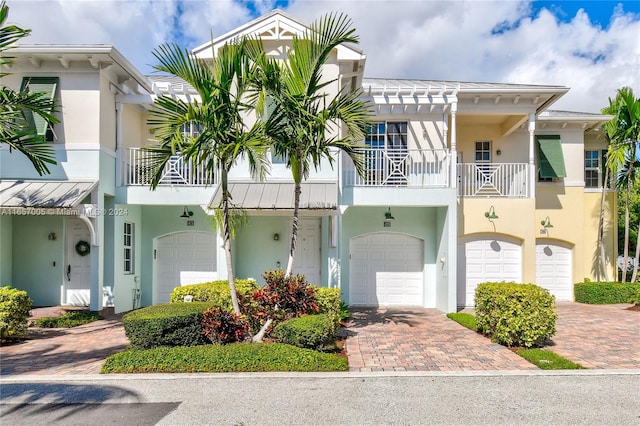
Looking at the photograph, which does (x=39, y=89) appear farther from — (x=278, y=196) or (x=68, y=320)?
(x=278, y=196)

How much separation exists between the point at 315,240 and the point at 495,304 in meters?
6.60

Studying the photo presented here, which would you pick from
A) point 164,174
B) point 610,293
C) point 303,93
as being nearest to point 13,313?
point 164,174

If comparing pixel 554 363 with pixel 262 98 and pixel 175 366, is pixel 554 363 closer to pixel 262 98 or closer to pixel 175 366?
pixel 175 366

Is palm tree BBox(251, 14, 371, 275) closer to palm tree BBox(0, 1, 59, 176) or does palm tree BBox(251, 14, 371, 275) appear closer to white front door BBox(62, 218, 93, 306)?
palm tree BBox(0, 1, 59, 176)

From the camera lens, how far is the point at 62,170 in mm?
13062

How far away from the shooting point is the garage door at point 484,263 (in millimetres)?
15984

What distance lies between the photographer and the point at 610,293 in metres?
16.3

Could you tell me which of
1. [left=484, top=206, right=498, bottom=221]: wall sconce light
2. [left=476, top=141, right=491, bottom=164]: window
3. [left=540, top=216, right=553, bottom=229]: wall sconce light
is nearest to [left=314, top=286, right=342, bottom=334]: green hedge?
[left=484, top=206, right=498, bottom=221]: wall sconce light

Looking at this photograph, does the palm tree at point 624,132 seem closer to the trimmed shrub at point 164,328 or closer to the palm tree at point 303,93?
the palm tree at point 303,93

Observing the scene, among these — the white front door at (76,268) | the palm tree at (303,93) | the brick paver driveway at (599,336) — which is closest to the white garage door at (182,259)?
the white front door at (76,268)

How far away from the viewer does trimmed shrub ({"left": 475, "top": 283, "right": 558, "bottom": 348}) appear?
9344 millimetres

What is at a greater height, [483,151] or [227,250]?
[483,151]

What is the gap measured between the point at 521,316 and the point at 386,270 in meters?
6.77

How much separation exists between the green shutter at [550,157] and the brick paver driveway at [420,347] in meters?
7.36
